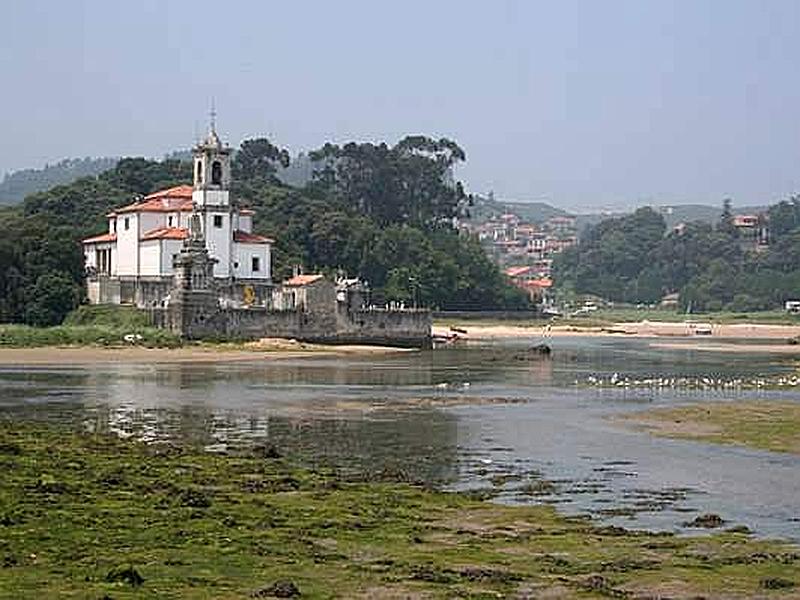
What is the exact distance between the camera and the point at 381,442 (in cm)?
3838

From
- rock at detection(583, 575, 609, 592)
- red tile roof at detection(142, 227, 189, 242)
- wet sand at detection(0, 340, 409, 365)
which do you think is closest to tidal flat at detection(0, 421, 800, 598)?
rock at detection(583, 575, 609, 592)

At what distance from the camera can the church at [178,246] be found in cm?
10562

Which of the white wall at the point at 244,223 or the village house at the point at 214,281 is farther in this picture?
the white wall at the point at 244,223

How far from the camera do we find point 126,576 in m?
18.6

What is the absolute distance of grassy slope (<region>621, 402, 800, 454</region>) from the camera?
3931 centimetres

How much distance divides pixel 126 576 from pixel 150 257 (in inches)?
3575

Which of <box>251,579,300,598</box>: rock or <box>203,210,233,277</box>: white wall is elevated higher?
<box>203,210,233,277</box>: white wall

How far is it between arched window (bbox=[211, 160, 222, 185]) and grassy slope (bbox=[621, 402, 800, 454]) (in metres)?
63.2

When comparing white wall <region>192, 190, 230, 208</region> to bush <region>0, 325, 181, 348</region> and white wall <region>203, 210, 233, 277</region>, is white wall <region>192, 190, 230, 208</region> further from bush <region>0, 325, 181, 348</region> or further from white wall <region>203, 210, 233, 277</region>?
bush <region>0, 325, 181, 348</region>

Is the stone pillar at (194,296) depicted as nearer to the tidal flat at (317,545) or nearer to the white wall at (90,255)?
the white wall at (90,255)

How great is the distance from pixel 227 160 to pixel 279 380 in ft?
154

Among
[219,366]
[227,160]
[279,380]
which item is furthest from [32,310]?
[279,380]

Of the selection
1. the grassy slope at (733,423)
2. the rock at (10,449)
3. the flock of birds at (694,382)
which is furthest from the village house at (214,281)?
the rock at (10,449)

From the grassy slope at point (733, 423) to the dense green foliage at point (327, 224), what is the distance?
198ft
